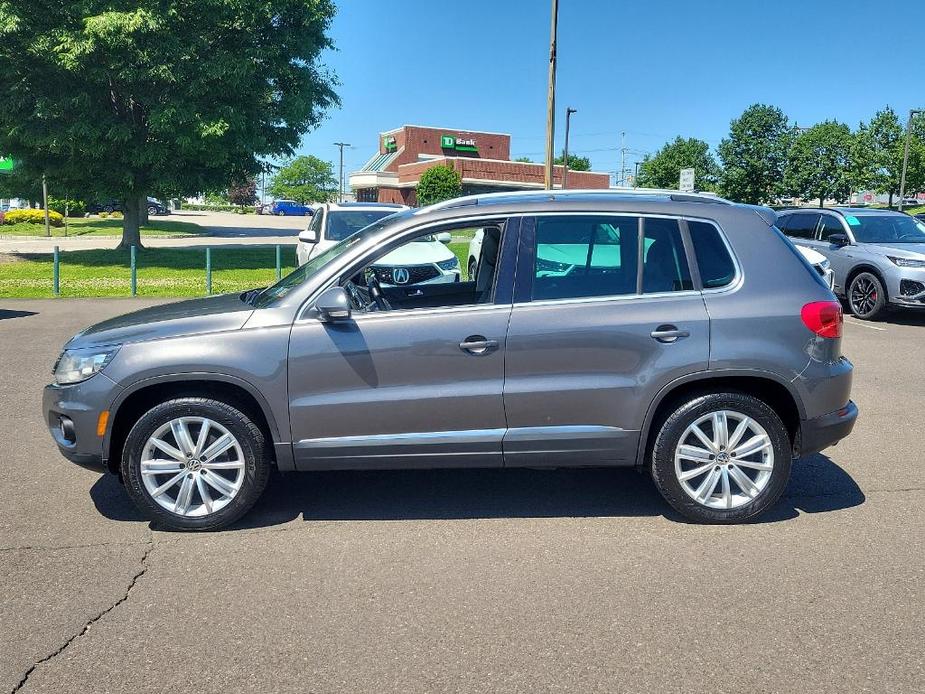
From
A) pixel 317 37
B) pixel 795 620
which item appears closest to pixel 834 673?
pixel 795 620

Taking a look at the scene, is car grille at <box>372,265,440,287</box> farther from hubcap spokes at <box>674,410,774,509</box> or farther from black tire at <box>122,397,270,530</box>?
hubcap spokes at <box>674,410,774,509</box>

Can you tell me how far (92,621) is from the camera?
3.62 metres

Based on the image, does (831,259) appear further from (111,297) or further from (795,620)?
(111,297)

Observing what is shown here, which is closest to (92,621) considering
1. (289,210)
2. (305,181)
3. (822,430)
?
(822,430)

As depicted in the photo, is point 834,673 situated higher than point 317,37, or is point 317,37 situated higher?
point 317,37

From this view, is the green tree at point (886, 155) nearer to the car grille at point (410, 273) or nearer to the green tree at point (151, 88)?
the green tree at point (151, 88)

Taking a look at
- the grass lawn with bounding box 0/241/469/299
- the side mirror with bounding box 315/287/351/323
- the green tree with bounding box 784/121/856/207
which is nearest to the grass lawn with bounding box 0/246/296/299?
the grass lawn with bounding box 0/241/469/299

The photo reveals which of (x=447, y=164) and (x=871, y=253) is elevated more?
(x=447, y=164)

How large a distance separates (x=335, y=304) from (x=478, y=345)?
0.77 metres

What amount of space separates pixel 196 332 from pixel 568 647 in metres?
2.49

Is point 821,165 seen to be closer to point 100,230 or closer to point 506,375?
point 100,230

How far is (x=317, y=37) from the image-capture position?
2738 cm

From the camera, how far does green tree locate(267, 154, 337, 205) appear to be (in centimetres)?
11900

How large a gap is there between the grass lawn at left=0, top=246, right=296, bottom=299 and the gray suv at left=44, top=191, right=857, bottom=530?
13.3 m
